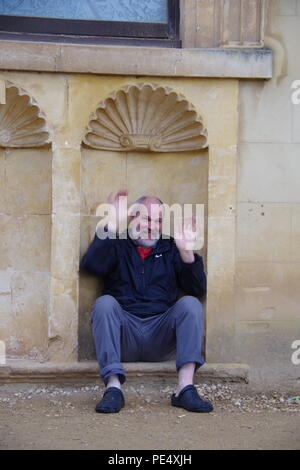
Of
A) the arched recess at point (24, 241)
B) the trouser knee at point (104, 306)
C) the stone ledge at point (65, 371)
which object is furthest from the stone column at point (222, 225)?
the arched recess at point (24, 241)

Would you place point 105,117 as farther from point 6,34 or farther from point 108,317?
point 108,317

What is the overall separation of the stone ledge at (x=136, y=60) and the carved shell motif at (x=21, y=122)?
0.18m

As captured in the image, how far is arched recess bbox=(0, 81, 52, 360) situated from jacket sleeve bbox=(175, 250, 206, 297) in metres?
0.85

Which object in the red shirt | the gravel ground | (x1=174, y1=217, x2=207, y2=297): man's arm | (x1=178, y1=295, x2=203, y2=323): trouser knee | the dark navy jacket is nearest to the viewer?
the gravel ground

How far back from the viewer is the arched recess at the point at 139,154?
15.3 feet

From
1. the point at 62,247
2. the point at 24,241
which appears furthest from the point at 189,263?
the point at 24,241

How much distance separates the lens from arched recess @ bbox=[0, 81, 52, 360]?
15.4ft

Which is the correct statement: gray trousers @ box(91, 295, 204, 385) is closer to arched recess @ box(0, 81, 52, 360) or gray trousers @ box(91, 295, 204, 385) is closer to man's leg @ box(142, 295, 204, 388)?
man's leg @ box(142, 295, 204, 388)

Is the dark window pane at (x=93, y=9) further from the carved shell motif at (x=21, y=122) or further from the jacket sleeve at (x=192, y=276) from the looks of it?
the jacket sleeve at (x=192, y=276)

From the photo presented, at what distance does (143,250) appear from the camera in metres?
4.58

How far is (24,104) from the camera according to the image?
15.0 feet

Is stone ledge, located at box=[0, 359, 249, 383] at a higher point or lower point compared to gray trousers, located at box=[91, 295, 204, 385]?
lower

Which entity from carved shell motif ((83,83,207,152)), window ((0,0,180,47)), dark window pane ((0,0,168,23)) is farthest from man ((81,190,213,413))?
dark window pane ((0,0,168,23))

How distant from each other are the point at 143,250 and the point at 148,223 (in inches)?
6.8
